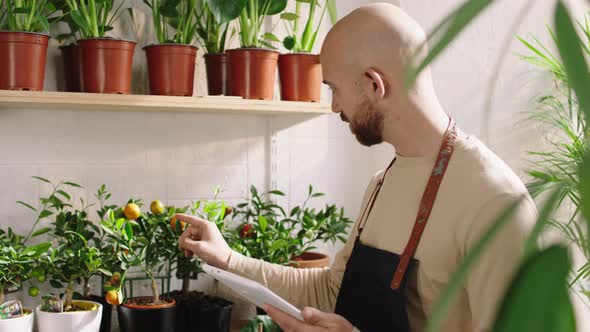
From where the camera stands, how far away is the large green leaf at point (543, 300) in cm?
24

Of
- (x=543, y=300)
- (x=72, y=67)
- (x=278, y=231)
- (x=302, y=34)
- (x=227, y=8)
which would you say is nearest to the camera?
(x=543, y=300)

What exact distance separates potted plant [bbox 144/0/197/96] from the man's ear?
28.8 inches

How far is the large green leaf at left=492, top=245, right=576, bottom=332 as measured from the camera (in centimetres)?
24

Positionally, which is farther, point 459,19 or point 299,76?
point 299,76

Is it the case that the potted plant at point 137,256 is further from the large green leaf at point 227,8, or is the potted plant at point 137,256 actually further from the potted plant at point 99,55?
the large green leaf at point 227,8

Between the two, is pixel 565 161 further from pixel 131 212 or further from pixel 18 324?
pixel 18 324

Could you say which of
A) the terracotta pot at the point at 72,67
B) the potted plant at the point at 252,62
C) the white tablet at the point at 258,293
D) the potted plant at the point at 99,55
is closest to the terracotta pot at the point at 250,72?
the potted plant at the point at 252,62

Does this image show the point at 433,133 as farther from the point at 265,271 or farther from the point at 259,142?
the point at 259,142

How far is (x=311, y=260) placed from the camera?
224 centimetres

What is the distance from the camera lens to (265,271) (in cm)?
183

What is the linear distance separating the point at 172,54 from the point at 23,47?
0.43 meters

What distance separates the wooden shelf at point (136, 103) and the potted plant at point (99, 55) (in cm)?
4

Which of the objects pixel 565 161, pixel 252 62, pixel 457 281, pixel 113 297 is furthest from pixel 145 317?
pixel 457 281

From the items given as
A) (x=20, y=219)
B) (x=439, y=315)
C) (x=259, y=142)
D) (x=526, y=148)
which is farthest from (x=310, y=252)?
(x=439, y=315)
